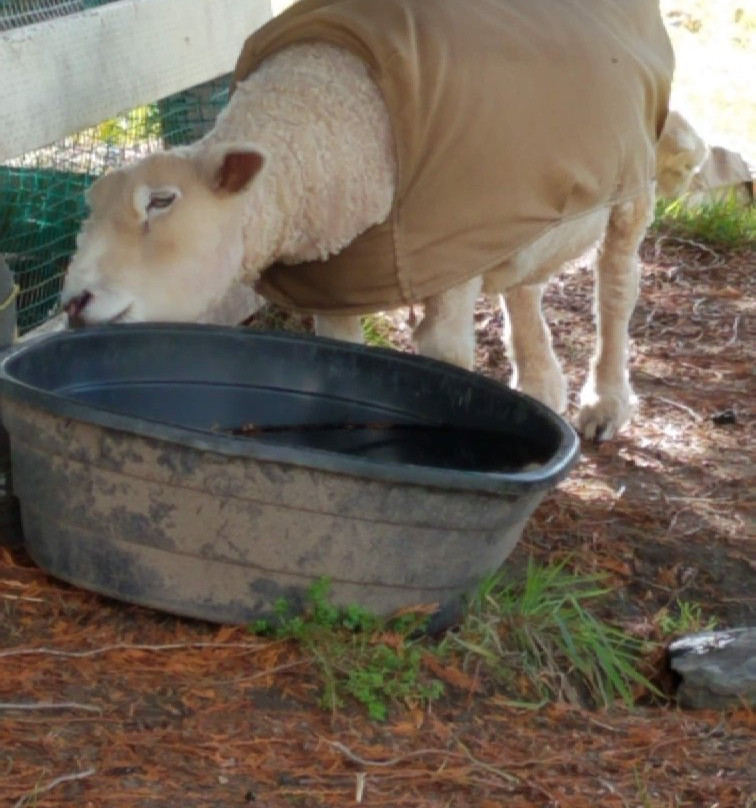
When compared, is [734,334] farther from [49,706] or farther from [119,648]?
[49,706]

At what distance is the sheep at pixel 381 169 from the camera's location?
12.6 ft

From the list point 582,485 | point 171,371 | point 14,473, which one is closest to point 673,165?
point 582,485

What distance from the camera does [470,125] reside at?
4.00 m

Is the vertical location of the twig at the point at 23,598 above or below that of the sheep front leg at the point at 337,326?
above

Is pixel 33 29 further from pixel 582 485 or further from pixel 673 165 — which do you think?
pixel 673 165

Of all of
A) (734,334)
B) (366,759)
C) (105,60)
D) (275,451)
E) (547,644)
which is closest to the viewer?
(366,759)

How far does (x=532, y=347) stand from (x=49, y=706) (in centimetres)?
308

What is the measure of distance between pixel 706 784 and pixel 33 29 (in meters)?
2.69

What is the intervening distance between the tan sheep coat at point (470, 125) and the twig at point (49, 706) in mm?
1720

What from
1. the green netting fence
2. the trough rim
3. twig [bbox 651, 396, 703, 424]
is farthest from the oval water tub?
twig [bbox 651, 396, 703, 424]

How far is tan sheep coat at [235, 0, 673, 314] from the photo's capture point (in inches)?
157

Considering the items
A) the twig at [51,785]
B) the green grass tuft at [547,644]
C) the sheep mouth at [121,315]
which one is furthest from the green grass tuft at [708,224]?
the twig at [51,785]

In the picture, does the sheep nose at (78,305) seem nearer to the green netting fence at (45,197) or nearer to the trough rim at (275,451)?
the trough rim at (275,451)

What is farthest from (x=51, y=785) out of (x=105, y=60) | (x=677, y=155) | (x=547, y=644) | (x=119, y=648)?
(x=677, y=155)
